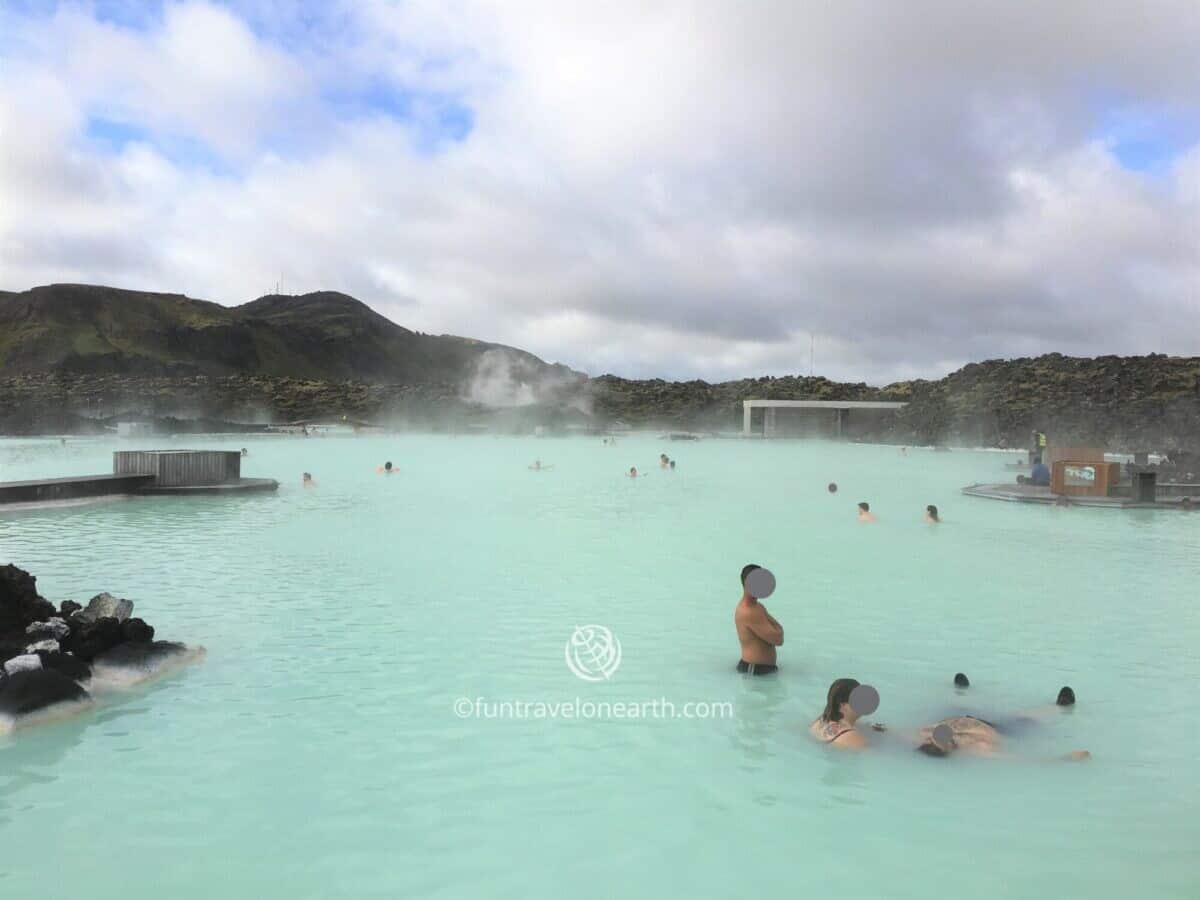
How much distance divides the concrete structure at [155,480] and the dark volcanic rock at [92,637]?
14322 mm

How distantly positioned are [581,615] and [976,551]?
9242 millimetres

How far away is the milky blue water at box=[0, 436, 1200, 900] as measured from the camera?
192 inches

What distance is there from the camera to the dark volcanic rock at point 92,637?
805 cm

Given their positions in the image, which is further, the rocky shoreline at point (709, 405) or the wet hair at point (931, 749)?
the rocky shoreline at point (709, 405)

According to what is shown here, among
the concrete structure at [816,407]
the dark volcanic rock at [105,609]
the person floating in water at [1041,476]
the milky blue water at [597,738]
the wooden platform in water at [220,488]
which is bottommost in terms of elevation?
the milky blue water at [597,738]

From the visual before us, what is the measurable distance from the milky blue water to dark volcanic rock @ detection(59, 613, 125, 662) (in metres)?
0.83

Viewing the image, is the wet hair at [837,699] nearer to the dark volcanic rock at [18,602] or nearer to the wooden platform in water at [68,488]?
the dark volcanic rock at [18,602]

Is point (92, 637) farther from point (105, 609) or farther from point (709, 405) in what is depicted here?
point (709, 405)

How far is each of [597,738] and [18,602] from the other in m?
5.96

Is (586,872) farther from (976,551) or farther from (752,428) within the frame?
(752,428)

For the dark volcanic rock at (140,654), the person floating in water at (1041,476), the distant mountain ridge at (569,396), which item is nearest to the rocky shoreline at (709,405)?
the distant mountain ridge at (569,396)

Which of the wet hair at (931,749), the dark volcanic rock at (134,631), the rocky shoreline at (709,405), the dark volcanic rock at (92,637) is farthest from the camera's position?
the rocky shoreline at (709,405)

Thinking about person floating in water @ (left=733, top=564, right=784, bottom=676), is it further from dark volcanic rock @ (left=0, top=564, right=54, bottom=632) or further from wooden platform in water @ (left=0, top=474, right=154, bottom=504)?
wooden platform in water @ (left=0, top=474, right=154, bottom=504)

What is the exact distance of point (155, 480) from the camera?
76.0ft
